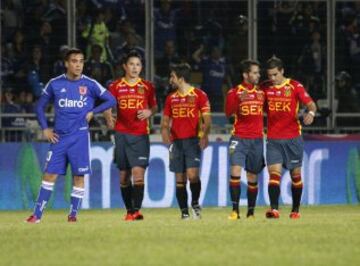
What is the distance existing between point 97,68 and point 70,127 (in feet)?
29.3

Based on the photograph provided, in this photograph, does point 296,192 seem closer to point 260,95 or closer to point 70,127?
point 260,95

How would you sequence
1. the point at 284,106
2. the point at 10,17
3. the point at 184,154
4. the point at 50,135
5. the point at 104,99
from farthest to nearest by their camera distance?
the point at 10,17 < the point at 284,106 < the point at 184,154 < the point at 104,99 < the point at 50,135

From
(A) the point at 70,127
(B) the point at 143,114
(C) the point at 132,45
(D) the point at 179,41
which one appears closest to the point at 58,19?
(C) the point at 132,45

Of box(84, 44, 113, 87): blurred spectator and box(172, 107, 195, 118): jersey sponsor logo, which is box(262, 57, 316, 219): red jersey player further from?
box(84, 44, 113, 87): blurred spectator

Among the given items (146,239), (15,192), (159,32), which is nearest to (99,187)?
(15,192)

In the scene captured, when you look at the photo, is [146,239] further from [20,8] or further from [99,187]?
[20,8]

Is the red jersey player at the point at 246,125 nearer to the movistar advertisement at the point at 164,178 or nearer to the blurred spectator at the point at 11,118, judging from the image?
the movistar advertisement at the point at 164,178

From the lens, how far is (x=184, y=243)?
A: 12.5m

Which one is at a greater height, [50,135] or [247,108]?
[247,108]

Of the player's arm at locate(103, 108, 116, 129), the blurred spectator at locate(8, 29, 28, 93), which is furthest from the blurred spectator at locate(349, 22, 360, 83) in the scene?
the player's arm at locate(103, 108, 116, 129)

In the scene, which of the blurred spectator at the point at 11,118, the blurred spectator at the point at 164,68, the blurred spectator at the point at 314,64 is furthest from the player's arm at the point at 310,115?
the blurred spectator at the point at 314,64

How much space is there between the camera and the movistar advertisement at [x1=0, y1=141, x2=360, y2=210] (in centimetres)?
2308

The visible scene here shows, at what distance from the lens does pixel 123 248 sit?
12.0 metres

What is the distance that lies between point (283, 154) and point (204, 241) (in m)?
5.35
